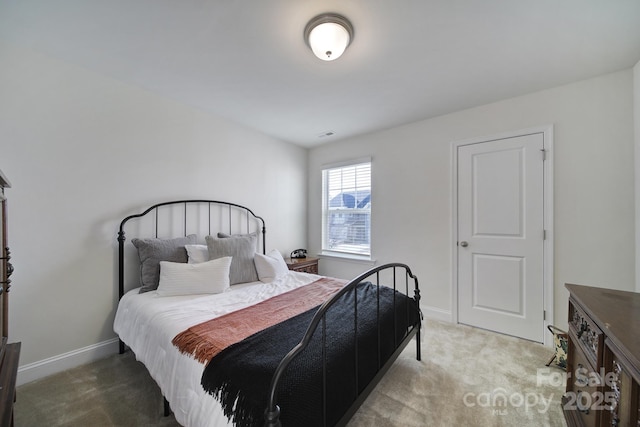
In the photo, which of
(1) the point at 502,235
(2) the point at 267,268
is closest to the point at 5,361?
(2) the point at 267,268

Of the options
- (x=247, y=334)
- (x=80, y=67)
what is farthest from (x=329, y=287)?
(x=80, y=67)

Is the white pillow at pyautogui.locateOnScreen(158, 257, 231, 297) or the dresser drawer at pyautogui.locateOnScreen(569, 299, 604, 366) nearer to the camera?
the dresser drawer at pyautogui.locateOnScreen(569, 299, 604, 366)

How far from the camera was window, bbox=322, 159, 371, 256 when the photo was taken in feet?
11.9

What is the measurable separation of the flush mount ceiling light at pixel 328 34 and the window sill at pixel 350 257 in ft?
8.58

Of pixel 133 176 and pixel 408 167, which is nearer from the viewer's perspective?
pixel 133 176

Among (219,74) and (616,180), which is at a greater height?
(219,74)

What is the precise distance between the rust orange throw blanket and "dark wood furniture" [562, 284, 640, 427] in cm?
144

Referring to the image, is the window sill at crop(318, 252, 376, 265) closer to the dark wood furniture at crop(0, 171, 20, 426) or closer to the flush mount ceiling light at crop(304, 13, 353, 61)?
the flush mount ceiling light at crop(304, 13, 353, 61)

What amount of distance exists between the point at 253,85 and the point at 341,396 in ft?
7.98

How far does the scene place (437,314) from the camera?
2.93m

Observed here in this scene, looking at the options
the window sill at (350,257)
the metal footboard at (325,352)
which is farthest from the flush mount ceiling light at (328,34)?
the window sill at (350,257)

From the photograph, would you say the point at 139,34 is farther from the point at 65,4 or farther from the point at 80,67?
the point at 80,67

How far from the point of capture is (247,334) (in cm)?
136

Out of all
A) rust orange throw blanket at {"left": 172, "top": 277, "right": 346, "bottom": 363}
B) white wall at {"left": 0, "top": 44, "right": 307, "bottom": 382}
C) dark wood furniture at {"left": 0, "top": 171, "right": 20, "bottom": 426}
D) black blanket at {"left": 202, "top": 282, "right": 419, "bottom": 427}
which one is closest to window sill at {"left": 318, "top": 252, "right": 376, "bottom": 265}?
rust orange throw blanket at {"left": 172, "top": 277, "right": 346, "bottom": 363}
